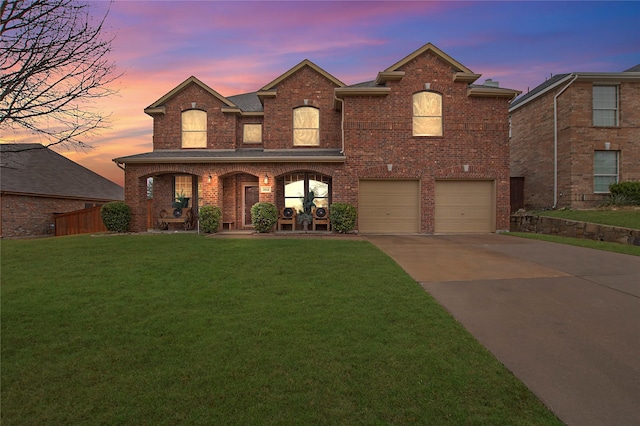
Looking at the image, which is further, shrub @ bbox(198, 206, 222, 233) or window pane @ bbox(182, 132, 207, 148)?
window pane @ bbox(182, 132, 207, 148)

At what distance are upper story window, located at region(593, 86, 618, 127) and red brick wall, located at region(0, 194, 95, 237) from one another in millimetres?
30865

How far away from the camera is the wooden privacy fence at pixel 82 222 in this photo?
18.6m

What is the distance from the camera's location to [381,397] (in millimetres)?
2670

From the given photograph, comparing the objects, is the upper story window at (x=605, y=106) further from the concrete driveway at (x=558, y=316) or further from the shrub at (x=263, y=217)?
the shrub at (x=263, y=217)

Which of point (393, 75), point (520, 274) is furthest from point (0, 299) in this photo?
point (393, 75)

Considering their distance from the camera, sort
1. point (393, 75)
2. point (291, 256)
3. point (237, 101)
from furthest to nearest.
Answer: point (237, 101)
point (393, 75)
point (291, 256)

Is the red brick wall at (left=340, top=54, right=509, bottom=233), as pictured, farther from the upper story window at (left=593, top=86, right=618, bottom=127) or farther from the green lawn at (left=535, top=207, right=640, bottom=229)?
the upper story window at (left=593, top=86, right=618, bottom=127)

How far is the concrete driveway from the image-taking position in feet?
9.25

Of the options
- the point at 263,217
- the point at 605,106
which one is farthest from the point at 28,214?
the point at 605,106

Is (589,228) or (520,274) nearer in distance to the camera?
(520,274)

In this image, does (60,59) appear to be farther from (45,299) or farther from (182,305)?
(182,305)

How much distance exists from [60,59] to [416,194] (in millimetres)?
12171

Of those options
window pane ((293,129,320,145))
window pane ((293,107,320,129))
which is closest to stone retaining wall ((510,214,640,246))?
window pane ((293,129,320,145))

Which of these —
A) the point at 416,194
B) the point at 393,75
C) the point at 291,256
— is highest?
the point at 393,75
